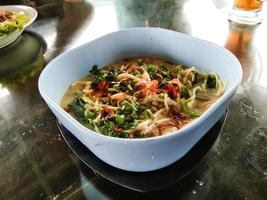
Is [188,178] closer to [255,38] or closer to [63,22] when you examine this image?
[255,38]

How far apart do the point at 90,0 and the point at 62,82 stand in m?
1.15

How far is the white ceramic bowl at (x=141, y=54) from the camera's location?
2.08ft

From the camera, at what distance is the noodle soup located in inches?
32.7

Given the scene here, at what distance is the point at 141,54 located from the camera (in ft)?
4.01

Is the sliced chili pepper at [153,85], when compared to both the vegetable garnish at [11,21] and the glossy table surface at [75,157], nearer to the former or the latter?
the glossy table surface at [75,157]

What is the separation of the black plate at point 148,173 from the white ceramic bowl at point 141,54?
28 mm

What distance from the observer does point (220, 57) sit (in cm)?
96

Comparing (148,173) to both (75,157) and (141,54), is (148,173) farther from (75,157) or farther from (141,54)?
(141,54)

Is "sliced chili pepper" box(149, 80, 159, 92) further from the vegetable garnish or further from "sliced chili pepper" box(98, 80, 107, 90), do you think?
the vegetable garnish

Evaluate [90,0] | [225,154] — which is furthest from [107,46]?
[90,0]

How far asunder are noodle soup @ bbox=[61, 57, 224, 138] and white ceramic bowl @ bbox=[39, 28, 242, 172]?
0.04m

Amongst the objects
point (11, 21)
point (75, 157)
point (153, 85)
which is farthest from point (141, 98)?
point (11, 21)

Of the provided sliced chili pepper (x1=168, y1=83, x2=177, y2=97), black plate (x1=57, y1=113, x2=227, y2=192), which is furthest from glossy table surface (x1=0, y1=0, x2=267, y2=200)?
sliced chili pepper (x1=168, y1=83, x2=177, y2=97)

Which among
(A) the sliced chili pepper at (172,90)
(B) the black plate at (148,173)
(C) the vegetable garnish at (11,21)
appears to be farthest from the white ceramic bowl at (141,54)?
(C) the vegetable garnish at (11,21)
